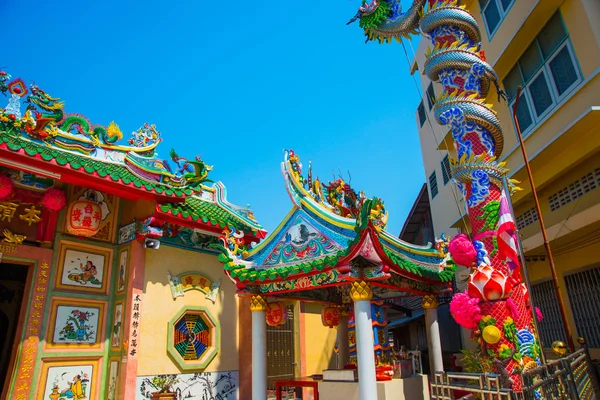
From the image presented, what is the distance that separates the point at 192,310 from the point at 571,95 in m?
9.88

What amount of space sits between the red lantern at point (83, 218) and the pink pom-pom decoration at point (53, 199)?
39 centimetres

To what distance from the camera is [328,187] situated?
10172 millimetres

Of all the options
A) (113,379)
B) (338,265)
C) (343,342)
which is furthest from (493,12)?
(113,379)

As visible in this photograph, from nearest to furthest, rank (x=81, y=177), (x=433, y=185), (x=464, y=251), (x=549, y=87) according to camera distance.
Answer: (x=464, y=251) → (x=81, y=177) → (x=549, y=87) → (x=433, y=185)

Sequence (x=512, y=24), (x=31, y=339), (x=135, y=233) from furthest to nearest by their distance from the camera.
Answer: (x=512, y=24) < (x=135, y=233) < (x=31, y=339)

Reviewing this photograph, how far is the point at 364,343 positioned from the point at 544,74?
805 cm

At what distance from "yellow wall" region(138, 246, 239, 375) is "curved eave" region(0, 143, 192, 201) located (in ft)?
4.68

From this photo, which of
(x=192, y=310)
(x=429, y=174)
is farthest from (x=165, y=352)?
(x=429, y=174)

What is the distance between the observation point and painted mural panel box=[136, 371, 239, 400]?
29.2 ft

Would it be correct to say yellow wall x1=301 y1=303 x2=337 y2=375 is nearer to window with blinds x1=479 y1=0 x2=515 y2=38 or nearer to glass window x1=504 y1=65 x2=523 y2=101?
glass window x1=504 y1=65 x2=523 y2=101

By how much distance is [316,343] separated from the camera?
14109mm

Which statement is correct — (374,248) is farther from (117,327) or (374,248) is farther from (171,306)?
(117,327)

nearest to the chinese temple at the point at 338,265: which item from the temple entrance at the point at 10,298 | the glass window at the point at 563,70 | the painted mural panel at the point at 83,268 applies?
the painted mural panel at the point at 83,268

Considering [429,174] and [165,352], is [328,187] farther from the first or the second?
[429,174]
